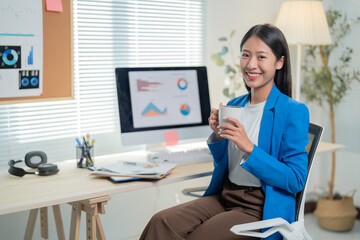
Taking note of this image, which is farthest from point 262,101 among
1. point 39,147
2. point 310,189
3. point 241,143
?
point 310,189

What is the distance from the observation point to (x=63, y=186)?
177 cm

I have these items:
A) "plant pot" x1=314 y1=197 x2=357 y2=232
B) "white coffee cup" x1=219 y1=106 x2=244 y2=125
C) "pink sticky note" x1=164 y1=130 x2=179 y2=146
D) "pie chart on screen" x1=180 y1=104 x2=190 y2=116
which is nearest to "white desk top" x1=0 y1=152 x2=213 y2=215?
"pink sticky note" x1=164 y1=130 x2=179 y2=146

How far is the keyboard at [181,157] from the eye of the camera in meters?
2.11

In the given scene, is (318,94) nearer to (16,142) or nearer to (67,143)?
(67,143)

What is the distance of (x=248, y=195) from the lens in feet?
5.54

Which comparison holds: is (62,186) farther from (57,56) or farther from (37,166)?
(57,56)

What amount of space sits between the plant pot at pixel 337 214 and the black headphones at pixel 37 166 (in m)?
2.11

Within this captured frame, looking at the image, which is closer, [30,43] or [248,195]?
[248,195]

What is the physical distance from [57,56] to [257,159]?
48.2 inches

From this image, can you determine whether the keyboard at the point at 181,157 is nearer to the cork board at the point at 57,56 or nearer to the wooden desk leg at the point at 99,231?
the wooden desk leg at the point at 99,231

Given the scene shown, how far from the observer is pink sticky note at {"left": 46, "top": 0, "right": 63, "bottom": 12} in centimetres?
214

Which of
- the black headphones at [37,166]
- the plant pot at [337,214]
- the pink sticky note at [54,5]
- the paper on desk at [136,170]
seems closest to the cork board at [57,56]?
the pink sticky note at [54,5]

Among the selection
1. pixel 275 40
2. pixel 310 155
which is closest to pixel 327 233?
pixel 310 155

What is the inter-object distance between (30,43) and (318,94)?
230 centimetres
